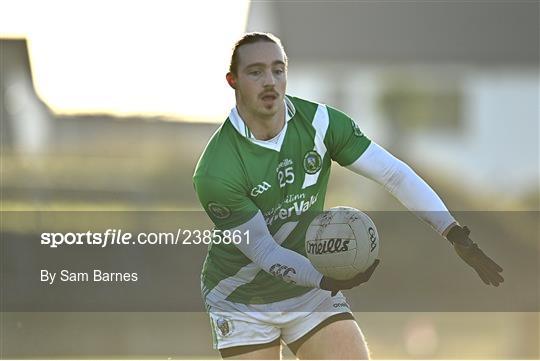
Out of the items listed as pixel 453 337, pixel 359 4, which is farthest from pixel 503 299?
pixel 359 4

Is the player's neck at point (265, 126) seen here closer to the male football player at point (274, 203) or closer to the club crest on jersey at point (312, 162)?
the male football player at point (274, 203)

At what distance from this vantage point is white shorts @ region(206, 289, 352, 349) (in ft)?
17.9

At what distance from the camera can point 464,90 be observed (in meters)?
9.84

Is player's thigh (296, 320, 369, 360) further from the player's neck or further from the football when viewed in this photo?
the player's neck

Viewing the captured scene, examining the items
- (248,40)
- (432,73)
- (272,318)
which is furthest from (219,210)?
(432,73)

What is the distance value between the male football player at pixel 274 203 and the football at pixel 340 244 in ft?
0.19

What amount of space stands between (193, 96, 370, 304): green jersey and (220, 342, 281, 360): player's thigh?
0.23 metres

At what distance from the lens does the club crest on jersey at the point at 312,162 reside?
5.55 meters

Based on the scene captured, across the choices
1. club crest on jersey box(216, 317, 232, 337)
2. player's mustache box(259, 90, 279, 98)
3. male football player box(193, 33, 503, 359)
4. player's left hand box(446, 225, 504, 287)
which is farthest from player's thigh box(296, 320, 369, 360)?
player's mustache box(259, 90, 279, 98)

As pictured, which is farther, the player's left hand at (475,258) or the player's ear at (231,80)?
the player's ear at (231,80)

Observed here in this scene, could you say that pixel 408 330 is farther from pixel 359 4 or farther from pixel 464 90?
pixel 359 4

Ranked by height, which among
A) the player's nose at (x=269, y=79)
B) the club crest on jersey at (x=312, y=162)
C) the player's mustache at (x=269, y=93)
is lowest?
the club crest on jersey at (x=312, y=162)

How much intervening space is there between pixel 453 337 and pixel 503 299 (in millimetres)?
1330

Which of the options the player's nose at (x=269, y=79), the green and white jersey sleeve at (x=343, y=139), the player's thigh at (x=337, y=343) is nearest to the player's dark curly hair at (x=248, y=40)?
the player's nose at (x=269, y=79)
